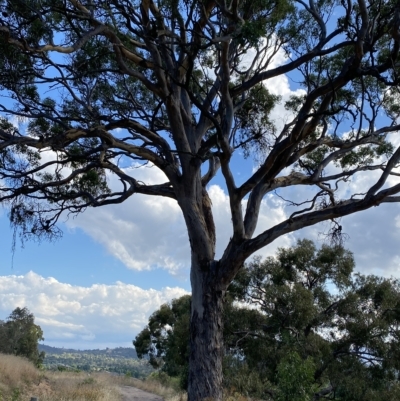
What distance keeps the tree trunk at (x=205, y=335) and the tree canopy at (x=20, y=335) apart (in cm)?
3089

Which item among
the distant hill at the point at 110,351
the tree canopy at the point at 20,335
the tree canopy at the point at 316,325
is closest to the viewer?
the tree canopy at the point at 316,325

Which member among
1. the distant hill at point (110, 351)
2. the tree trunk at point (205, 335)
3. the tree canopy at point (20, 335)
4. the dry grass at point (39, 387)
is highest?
the distant hill at point (110, 351)

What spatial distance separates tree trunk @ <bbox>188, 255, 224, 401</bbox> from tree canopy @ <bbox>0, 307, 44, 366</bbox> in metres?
30.9

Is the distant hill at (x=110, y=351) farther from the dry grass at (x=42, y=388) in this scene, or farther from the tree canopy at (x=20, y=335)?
the dry grass at (x=42, y=388)

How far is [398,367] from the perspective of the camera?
1380 centimetres

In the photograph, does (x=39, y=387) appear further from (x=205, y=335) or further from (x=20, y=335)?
(x=20, y=335)

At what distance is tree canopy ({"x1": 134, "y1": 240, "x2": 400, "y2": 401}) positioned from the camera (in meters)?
13.8

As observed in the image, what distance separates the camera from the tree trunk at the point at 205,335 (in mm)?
8188

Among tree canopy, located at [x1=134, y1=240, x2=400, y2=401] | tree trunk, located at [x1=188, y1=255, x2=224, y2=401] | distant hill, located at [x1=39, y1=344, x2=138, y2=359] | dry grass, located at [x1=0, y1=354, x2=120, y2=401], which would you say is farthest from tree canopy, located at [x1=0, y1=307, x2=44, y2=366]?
distant hill, located at [x1=39, y1=344, x2=138, y2=359]

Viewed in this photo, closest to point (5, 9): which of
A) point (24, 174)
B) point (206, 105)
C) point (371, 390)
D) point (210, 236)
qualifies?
point (24, 174)

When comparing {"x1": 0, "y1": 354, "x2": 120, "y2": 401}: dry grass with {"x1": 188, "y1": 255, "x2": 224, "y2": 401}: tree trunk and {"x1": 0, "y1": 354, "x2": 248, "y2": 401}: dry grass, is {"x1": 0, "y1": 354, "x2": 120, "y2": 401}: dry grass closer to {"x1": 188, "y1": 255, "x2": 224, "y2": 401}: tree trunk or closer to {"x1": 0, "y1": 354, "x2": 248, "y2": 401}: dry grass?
{"x1": 0, "y1": 354, "x2": 248, "y2": 401}: dry grass

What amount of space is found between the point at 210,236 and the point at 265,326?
6465 mm

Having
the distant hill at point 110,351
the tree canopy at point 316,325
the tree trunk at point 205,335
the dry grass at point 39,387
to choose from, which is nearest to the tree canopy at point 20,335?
the dry grass at point 39,387

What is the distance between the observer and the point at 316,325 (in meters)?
15.2
